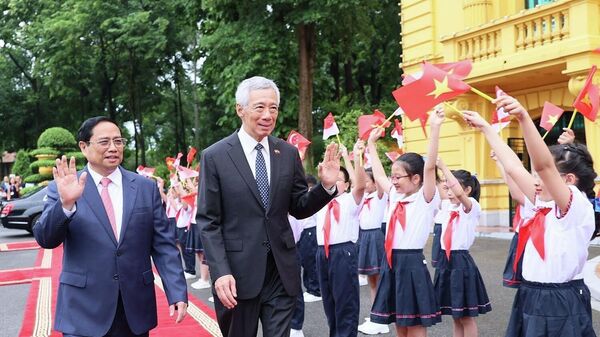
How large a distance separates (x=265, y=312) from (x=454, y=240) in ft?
8.91

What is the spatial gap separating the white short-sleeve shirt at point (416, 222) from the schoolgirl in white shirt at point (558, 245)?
4.47 feet

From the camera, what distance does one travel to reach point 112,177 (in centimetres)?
364

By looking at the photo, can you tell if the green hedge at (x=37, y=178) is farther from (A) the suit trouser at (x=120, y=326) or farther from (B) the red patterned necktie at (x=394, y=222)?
(A) the suit trouser at (x=120, y=326)

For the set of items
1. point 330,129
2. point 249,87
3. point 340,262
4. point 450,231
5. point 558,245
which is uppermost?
point 330,129

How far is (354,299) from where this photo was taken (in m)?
5.59

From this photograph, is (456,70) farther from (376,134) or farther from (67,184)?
(67,184)

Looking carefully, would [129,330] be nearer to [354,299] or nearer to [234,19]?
[354,299]

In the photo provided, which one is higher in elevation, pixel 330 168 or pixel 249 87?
pixel 249 87

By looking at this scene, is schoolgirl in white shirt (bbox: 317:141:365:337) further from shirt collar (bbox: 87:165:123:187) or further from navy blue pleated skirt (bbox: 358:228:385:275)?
shirt collar (bbox: 87:165:123:187)

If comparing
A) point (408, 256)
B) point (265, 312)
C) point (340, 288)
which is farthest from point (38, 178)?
point (265, 312)

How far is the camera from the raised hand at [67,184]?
3.24 meters

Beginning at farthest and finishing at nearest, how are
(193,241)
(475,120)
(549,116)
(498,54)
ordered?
(498,54), (193,241), (549,116), (475,120)

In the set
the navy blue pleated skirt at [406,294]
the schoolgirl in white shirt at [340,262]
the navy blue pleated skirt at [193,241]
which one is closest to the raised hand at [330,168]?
the schoolgirl in white shirt at [340,262]

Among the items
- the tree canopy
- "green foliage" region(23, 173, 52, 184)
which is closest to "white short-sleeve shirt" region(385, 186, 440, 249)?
the tree canopy
